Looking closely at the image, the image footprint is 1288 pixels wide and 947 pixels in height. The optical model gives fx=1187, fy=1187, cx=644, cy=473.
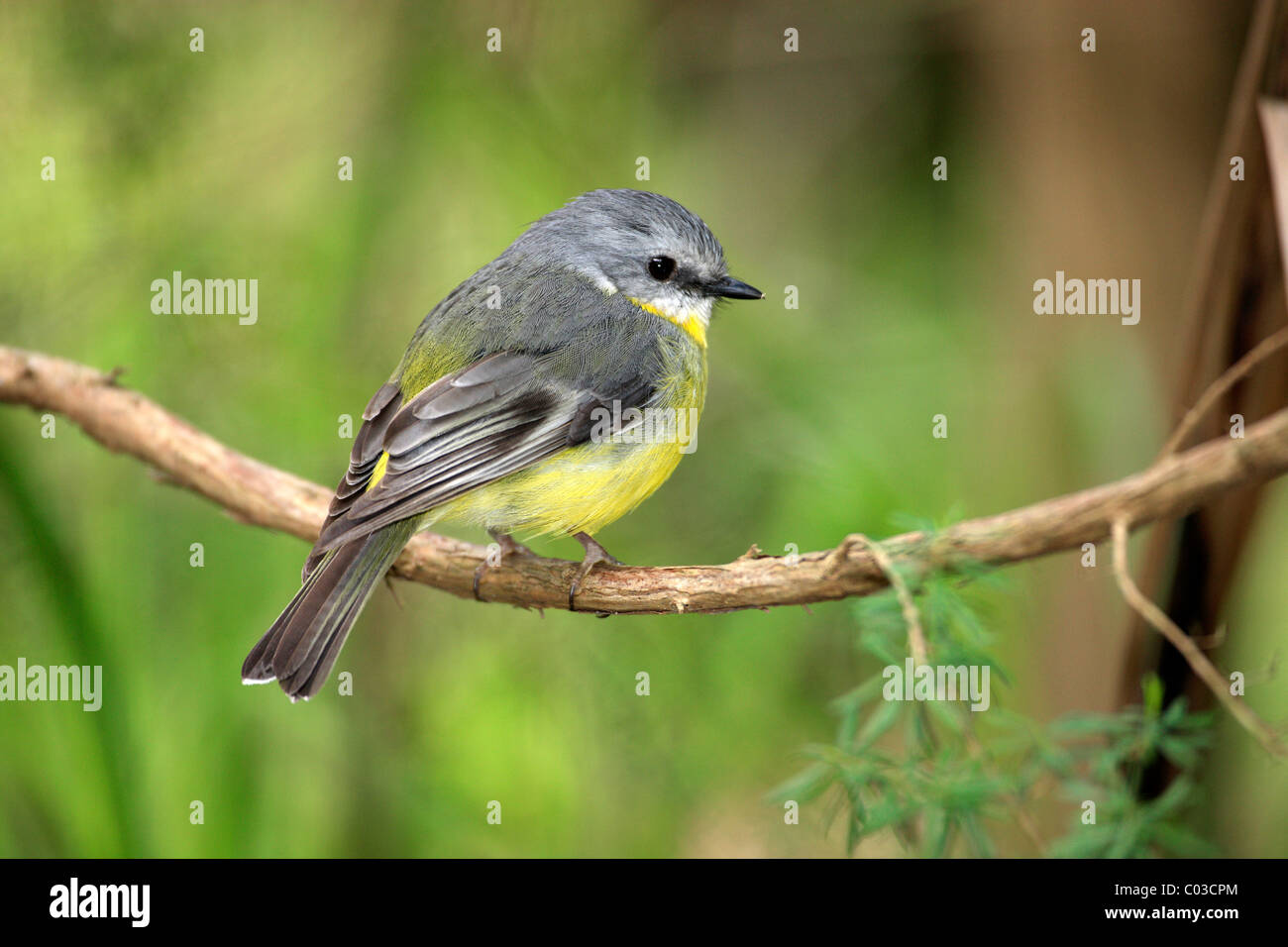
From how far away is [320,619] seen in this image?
7.77 feet

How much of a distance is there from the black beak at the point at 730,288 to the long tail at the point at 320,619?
3.19 feet

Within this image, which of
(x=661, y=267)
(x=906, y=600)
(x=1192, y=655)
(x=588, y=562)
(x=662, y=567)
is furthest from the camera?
(x=661, y=267)

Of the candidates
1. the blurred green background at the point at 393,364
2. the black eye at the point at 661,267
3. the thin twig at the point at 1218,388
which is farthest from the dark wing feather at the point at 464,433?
the thin twig at the point at 1218,388

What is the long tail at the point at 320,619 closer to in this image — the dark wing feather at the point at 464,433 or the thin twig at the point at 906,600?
the dark wing feather at the point at 464,433

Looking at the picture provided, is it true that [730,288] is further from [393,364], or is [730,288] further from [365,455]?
[393,364]

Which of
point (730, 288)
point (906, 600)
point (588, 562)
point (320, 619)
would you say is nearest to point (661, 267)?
point (730, 288)

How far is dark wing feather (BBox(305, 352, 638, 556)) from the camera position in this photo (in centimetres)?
239

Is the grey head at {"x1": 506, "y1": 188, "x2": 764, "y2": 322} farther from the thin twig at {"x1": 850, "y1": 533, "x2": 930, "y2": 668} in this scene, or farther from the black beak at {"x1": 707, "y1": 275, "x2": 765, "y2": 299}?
the thin twig at {"x1": 850, "y1": 533, "x2": 930, "y2": 668}

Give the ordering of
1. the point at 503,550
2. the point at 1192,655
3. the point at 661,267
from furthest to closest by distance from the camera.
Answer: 1. the point at 661,267
2. the point at 503,550
3. the point at 1192,655

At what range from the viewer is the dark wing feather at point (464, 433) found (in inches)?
94.0

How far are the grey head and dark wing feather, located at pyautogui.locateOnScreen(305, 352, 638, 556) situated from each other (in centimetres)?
32

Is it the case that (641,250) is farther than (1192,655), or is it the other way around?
(641,250)

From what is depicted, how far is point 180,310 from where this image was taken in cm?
338

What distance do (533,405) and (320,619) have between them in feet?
2.07
